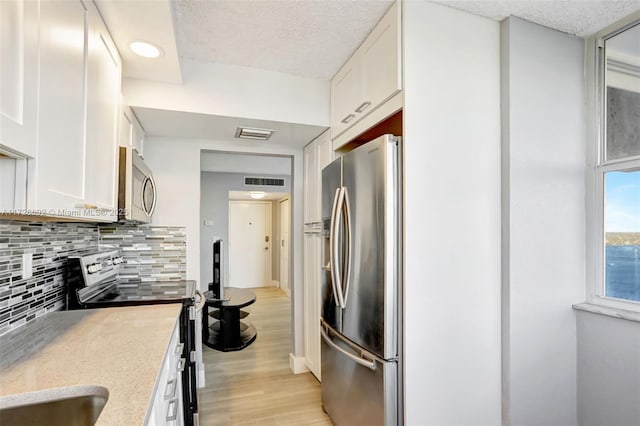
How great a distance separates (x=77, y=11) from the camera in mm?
1184

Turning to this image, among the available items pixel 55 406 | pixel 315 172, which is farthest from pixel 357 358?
pixel 315 172

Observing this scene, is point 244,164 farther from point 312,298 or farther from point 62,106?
point 62,106

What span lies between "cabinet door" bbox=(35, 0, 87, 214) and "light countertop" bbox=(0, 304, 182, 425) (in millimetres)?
480

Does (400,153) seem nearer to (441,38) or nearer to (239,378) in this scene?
(441,38)

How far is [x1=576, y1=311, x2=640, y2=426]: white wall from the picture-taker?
5.60ft

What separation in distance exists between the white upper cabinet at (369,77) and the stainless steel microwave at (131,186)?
131 centimetres

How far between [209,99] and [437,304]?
1880mm

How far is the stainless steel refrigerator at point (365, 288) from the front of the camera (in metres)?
1.63

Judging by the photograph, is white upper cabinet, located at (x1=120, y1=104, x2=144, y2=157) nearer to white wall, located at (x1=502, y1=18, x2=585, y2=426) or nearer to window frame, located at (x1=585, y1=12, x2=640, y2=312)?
white wall, located at (x1=502, y1=18, x2=585, y2=426)

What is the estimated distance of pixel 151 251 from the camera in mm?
2701

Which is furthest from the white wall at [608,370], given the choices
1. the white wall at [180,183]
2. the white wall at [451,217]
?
the white wall at [180,183]

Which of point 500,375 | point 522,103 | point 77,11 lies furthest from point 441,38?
point 500,375

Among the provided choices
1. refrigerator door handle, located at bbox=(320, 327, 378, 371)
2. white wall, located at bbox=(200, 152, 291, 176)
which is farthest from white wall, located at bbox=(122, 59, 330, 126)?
white wall, located at bbox=(200, 152, 291, 176)

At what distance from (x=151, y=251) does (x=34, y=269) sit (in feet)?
4.06
